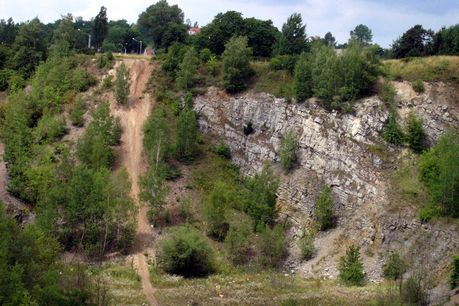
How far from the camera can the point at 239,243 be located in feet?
181

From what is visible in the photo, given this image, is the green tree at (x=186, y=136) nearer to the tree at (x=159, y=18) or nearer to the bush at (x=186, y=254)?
the bush at (x=186, y=254)

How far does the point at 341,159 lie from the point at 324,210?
21.2 feet

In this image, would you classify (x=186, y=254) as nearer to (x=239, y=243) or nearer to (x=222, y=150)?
(x=239, y=243)

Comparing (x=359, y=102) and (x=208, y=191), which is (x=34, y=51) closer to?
(x=208, y=191)

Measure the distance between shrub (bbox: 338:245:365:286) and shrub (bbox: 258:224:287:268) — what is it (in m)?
5.32

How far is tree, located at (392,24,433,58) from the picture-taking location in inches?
2813

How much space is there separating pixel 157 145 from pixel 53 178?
10.4 m

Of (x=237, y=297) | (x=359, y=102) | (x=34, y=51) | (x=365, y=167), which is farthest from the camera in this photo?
(x=34, y=51)

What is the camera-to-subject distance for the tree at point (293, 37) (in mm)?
76812

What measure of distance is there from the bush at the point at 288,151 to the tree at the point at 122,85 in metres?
21.4

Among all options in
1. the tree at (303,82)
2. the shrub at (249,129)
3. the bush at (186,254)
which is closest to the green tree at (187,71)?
the shrub at (249,129)

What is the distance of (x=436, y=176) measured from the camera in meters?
53.6

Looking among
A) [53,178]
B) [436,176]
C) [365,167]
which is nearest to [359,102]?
[365,167]

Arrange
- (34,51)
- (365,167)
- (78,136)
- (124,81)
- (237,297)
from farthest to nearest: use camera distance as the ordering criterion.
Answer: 1. (34,51)
2. (124,81)
3. (78,136)
4. (365,167)
5. (237,297)
